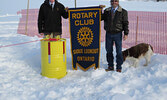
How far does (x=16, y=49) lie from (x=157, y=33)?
6639 millimetres

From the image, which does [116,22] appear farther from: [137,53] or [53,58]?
[53,58]

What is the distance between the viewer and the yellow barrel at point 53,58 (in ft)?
14.9

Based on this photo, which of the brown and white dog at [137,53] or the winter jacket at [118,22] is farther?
the brown and white dog at [137,53]

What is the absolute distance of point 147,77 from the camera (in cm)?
425

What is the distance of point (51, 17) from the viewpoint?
5016 mm

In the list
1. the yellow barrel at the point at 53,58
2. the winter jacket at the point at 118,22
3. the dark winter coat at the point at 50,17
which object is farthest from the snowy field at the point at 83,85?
the dark winter coat at the point at 50,17

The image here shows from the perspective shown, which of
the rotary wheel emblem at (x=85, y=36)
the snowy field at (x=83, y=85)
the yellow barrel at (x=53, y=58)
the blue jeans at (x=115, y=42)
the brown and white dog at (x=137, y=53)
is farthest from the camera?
the brown and white dog at (x=137, y=53)

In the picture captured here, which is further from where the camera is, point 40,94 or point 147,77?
point 147,77

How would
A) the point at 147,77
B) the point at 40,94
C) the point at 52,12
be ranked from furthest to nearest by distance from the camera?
the point at 52,12, the point at 147,77, the point at 40,94

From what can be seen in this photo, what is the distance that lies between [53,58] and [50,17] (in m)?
1.16

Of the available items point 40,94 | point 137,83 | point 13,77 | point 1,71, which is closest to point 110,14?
point 137,83

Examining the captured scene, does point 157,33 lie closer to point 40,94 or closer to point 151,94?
point 151,94

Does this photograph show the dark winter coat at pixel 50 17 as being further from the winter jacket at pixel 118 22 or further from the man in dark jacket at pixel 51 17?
the winter jacket at pixel 118 22

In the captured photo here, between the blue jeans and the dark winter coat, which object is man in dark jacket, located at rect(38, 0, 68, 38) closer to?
the dark winter coat
